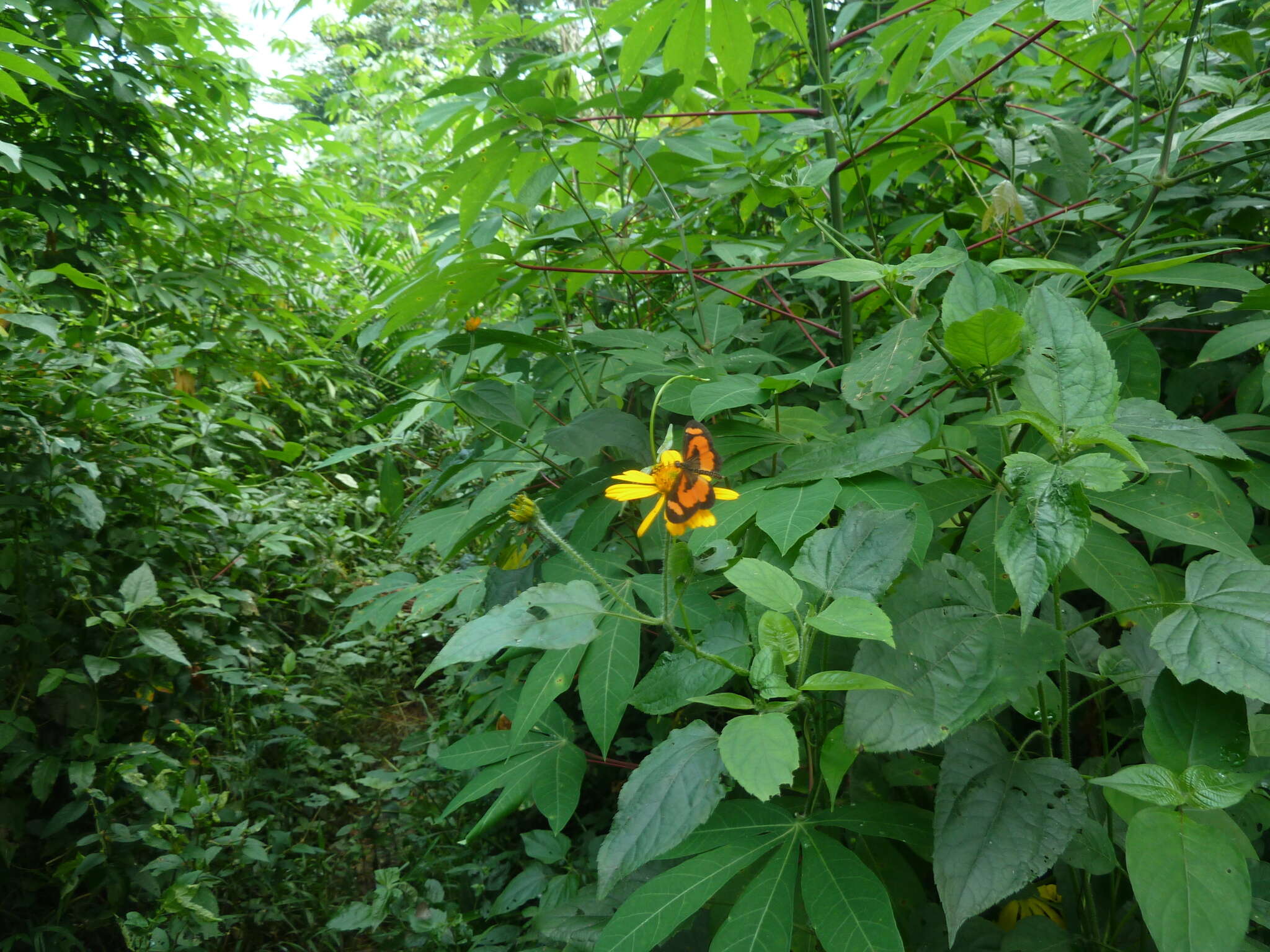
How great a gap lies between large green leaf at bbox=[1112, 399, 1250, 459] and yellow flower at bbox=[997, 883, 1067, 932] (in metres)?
0.58

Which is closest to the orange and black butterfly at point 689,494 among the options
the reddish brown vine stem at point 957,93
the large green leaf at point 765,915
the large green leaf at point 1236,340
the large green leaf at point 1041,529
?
the large green leaf at point 1041,529

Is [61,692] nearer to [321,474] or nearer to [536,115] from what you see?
[321,474]

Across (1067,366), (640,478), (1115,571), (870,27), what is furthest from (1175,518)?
(870,27)

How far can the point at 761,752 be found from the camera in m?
0.56

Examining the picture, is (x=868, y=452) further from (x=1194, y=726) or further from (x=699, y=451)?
(x=1194, y=726)

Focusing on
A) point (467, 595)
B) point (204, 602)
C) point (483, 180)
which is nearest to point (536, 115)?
point (483, 180)

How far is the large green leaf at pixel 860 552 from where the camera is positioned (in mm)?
663

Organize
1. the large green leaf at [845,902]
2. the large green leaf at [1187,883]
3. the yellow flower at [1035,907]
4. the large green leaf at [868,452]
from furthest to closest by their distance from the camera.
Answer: the yellow flower at [1035,907]
the large green leaf at [868,452]
the large green leaf at [845,902]
the large green leaf at [1187,883]

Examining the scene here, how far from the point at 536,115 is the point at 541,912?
1191 millimetres

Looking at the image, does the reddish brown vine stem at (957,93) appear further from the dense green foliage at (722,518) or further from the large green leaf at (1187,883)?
the large green leaf at (1187,883)

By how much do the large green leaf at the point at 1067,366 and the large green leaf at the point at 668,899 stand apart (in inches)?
20.0

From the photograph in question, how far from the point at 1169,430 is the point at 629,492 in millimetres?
473

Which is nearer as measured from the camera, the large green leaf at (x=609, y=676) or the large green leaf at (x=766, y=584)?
the large green leaf at (x=766, y=584)

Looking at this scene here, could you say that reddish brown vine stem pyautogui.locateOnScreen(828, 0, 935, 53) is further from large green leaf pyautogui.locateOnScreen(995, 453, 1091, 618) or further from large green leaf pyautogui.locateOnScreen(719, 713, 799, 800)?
large green leaf pyautogui.locateOnScreen(719, 713, 799, 800)
